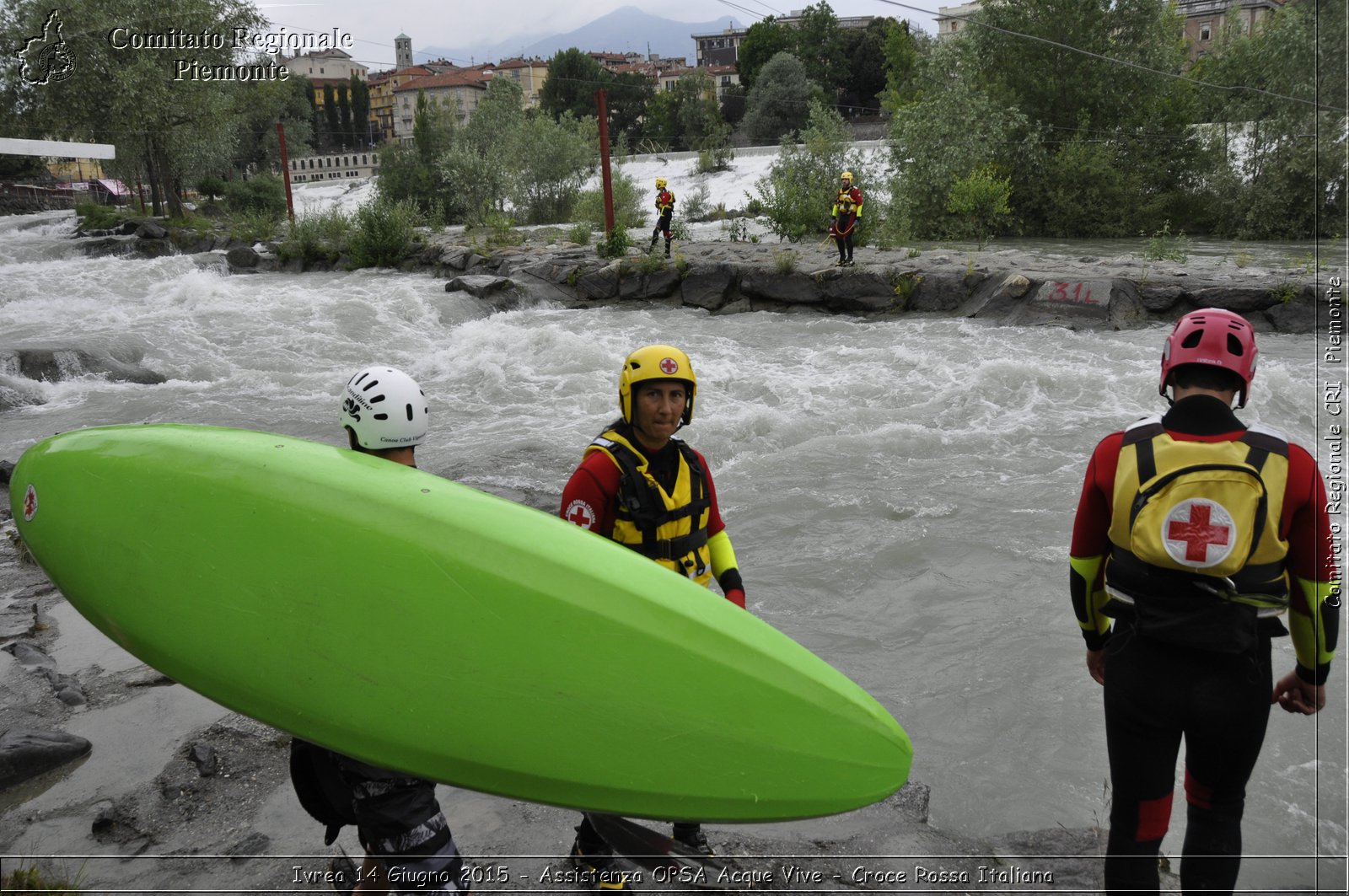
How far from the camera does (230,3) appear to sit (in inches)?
987

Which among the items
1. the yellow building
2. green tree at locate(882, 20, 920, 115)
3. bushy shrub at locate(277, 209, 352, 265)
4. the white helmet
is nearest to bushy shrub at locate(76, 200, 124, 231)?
bushy shrub at locate(277, 209, 352, 265)

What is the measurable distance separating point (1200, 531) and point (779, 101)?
167ft

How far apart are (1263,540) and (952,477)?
5.26 meters

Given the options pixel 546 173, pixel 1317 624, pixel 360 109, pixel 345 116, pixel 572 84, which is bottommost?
pixel 1317 624

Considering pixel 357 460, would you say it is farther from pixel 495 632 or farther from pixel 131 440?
pixel 131 440

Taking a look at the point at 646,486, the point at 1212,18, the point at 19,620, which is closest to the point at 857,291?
the point at 19,620

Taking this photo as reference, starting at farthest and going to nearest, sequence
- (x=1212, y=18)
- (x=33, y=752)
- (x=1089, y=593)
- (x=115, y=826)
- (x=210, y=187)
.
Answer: (x=1212, y=18), (x=210, y=187), (x=33, y=752), (x=115, y=826), (x=1089, y=593)

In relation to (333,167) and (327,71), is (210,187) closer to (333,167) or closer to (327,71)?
(333,167)

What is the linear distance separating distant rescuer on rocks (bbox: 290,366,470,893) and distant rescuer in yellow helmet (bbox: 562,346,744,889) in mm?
415

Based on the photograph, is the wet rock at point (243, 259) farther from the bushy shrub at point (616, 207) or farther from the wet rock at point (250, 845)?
the wet rock at point (250, 845)

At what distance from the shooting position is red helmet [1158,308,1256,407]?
6.34ft

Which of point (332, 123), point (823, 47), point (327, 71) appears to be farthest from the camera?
point (327, 71)

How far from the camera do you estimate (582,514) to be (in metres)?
2.44

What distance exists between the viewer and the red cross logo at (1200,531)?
186 cm
